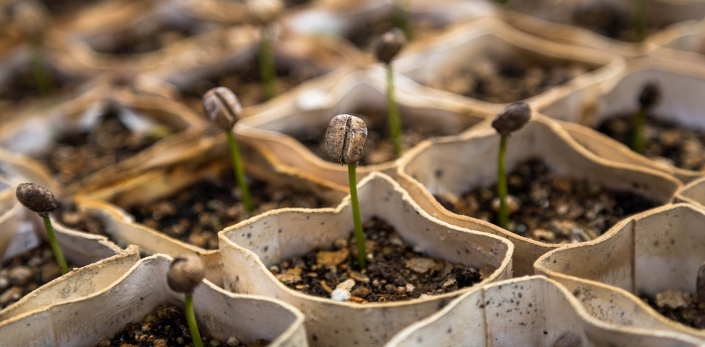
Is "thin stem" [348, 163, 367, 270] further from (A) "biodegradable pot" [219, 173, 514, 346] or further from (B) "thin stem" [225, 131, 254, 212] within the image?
(B) "thin stem" [225, 131, 254, 212]

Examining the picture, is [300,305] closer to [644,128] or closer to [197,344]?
[197,344]

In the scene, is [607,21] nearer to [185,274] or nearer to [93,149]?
[93,149]

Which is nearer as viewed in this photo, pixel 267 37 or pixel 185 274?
pixel 185 274

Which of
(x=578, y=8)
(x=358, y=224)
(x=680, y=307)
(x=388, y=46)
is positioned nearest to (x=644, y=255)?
(x=680, y=307)

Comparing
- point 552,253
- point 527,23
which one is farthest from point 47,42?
point 552,253

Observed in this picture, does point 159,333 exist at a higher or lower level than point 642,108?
lower

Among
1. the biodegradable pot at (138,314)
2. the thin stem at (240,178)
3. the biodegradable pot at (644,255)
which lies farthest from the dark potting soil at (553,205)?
the biodegradable pot at (138,314)

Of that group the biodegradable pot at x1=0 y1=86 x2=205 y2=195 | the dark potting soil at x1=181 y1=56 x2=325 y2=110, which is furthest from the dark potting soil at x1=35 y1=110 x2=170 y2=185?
the dark potting soil at x1=181 y1=56 x2=325 y2=110

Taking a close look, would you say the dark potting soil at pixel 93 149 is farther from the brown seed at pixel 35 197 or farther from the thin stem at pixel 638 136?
the thin stem at pixel 638 136
